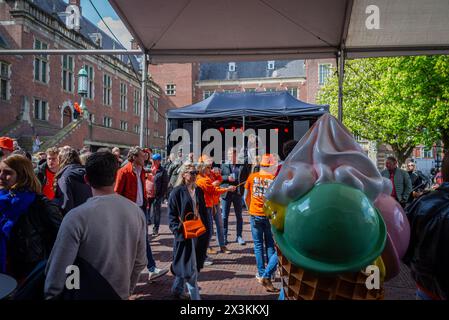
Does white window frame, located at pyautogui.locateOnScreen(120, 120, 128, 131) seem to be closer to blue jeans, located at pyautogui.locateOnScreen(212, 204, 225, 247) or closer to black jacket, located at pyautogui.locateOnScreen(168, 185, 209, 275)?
blue jeans, located at pyautogui.locateOnScreen(212, 204, 225, 247)

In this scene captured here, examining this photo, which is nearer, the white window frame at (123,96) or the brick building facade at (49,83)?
the brick building facade at (49,83)

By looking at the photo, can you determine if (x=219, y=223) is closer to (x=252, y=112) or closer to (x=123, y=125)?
(x=252, y=112)

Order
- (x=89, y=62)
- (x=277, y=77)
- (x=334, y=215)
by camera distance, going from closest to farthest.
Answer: (x=334, y=215) → (x=89, y=62) → (x=277, y=77)

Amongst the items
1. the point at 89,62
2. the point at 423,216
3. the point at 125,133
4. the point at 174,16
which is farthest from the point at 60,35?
the point at 423,216

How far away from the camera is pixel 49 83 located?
2431cm

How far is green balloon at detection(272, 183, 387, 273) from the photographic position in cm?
147

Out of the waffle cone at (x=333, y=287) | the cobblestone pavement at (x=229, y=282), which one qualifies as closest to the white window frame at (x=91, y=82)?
the cobblestone pavement at (x=229, y=282)

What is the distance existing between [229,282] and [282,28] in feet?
11.9

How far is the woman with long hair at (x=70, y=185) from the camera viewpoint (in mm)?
3996

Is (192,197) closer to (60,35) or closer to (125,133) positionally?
(60,35)

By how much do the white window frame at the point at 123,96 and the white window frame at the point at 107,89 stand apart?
258 cm

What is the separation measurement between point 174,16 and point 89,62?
27.8 meters

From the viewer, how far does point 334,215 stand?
147cm

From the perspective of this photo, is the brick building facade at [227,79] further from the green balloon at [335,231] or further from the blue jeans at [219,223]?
the green balloon at [335,231]
